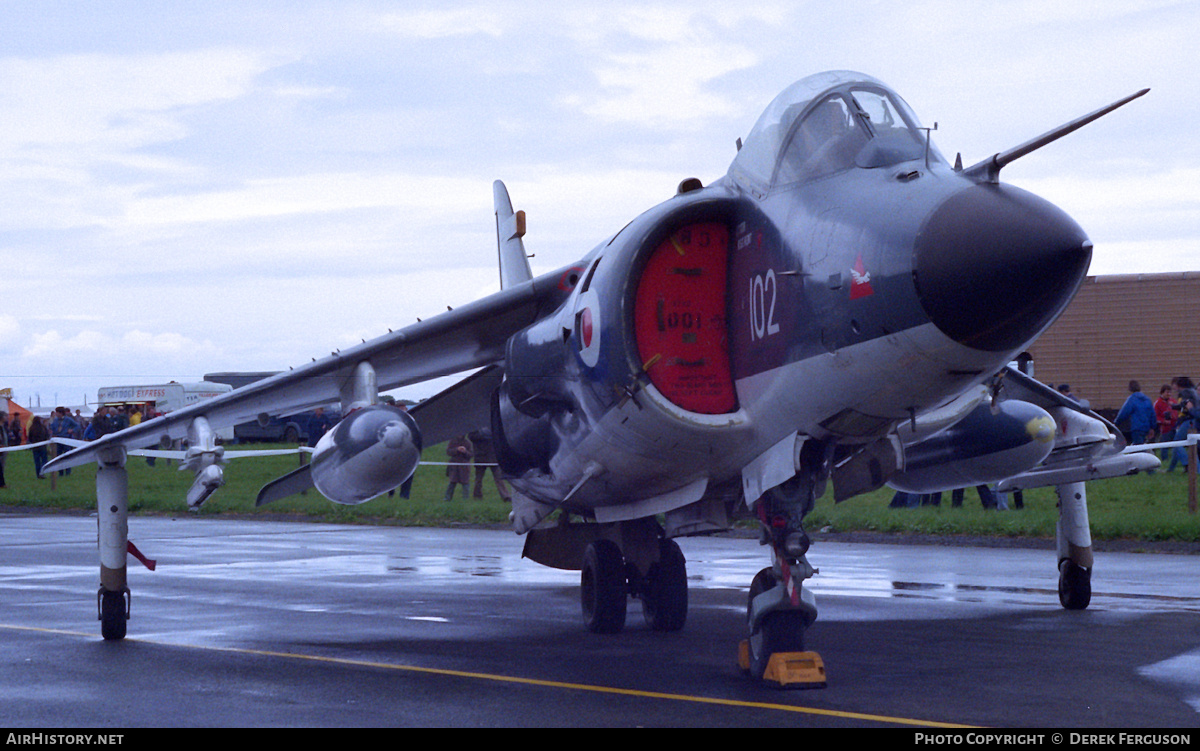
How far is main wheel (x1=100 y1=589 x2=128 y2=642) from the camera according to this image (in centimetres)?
1091

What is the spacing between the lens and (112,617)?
10922 mm

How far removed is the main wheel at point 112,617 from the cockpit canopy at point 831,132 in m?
6.33

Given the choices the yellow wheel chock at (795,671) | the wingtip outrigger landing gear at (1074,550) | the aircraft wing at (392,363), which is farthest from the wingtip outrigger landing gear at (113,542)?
the wingtip outrigger landing gear at (1074,550)

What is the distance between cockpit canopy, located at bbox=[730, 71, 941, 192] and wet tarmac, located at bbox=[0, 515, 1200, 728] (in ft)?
9.41

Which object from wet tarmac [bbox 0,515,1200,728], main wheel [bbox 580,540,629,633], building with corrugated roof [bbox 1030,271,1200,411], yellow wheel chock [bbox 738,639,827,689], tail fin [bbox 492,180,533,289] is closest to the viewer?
wet tarmac [bbox 0,515,1200,728]

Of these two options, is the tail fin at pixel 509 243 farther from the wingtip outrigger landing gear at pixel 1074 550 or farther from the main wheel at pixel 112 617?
the wingtip outrigger landing gear at pixel 1074 550

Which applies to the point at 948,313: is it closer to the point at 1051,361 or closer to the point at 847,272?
the point at 847,272

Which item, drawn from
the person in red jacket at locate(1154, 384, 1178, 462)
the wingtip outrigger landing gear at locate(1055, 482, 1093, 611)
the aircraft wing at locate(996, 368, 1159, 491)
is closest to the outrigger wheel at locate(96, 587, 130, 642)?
the aircraft wing at locate(996, 368, 1159, 491)

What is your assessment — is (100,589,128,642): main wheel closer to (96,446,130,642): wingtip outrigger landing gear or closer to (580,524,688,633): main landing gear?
(96,446,130,642): wingtip outrigger landing gear

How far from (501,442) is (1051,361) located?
25781mm

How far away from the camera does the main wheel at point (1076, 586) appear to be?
11.5 meters

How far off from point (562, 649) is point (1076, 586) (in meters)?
4.56
